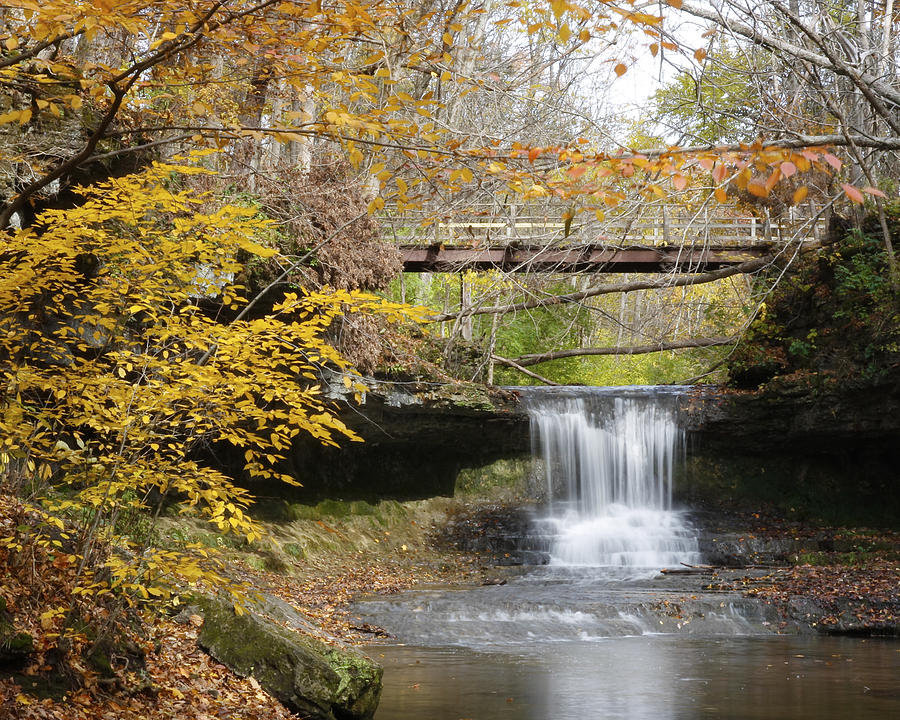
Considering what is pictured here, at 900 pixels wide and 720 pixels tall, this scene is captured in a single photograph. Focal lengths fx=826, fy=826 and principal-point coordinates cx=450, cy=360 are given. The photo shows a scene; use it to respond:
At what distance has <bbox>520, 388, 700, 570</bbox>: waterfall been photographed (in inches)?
650

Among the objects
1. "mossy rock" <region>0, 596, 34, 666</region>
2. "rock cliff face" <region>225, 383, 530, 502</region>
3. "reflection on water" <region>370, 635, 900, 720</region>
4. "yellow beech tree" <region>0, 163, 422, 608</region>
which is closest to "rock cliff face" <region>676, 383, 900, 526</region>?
"rock cliff face" <region>225, 383, 530, 502</region>

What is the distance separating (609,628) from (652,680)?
237cm

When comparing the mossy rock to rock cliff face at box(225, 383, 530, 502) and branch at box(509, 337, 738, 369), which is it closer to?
rock cliff face at box(225, 383, 530, 502)

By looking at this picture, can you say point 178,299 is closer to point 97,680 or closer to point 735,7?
point 97,680

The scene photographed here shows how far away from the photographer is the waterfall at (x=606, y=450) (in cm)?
1650

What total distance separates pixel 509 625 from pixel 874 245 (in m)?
10.2

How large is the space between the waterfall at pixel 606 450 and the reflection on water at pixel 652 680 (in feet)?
21.7

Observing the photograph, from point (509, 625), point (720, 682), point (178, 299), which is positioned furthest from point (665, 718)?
point (178, 299)

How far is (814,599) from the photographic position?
10.7 meters

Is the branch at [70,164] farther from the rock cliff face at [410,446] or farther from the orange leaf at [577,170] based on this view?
the rock cliff face at [410,446]

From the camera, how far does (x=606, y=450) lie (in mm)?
16984

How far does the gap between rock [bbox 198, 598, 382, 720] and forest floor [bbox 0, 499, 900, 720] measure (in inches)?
4.5

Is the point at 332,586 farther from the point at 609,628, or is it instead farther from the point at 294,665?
the point at 294,665

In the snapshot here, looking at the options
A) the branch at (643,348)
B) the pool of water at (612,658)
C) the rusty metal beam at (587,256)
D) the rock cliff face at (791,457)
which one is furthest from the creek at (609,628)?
the rusty metal beam at (587,256)
